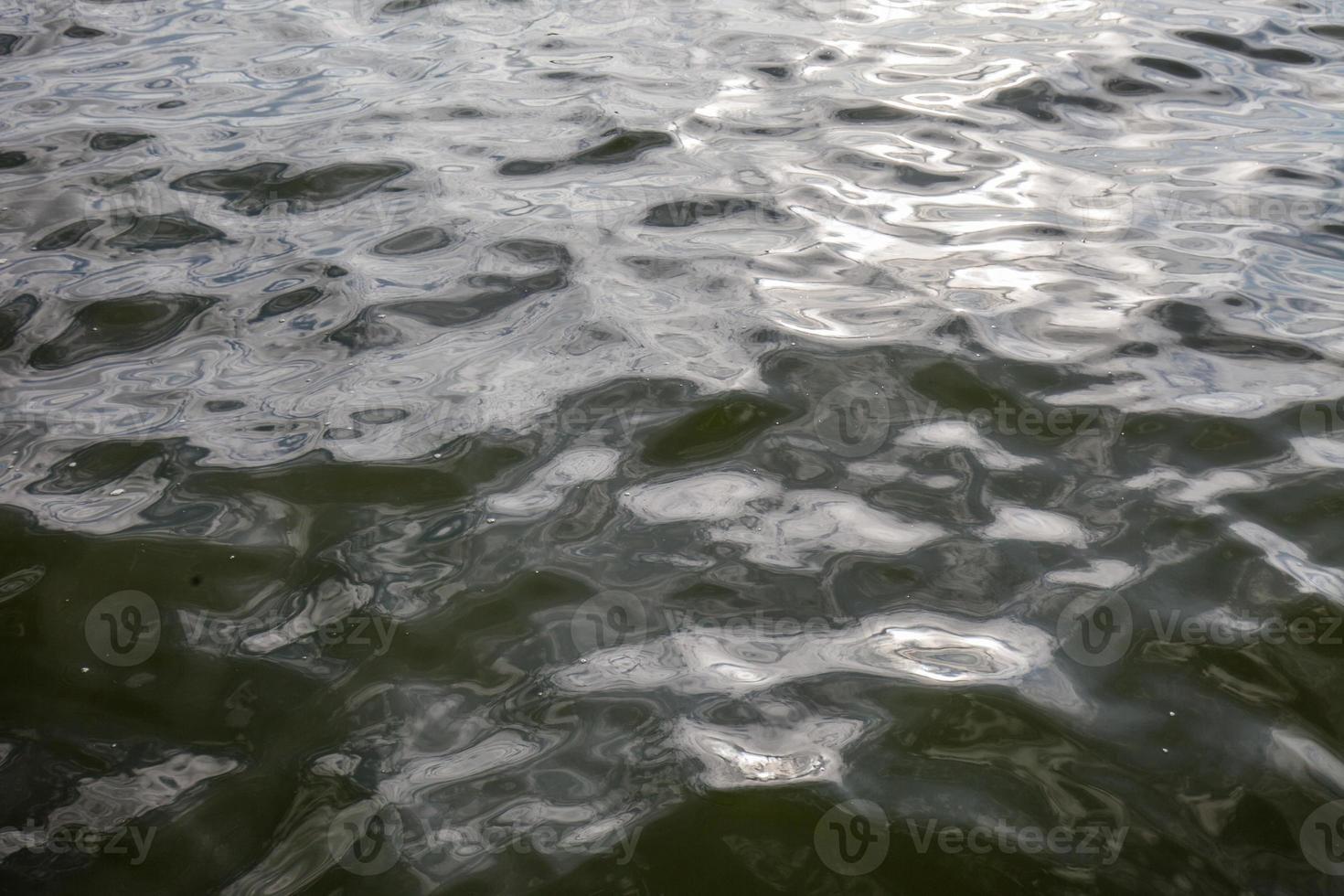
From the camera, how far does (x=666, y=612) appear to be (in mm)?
2379

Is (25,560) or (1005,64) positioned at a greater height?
(1005,64)

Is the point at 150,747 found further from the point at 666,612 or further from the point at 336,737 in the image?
the point at 666,612

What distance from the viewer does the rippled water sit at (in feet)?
6.50

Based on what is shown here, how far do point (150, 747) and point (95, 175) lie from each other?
2.87m

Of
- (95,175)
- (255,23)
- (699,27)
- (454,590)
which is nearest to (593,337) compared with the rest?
(454,590)

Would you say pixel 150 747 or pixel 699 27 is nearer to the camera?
pixel 150 747

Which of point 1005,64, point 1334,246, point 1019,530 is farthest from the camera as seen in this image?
point 1005,64

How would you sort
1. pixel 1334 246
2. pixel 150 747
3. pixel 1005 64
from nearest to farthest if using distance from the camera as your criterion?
pixel 150 747 < pixel 1334 246 < pixel 1005 64

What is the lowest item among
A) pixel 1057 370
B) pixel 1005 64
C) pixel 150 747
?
pixel 150 747

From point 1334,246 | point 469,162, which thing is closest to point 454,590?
point 469,162

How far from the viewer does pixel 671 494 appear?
8.84 feet

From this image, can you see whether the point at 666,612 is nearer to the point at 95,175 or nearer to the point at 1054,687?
the point at 1054,687

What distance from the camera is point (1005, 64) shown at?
5.14 meters

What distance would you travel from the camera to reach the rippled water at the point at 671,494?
1.98 meters
